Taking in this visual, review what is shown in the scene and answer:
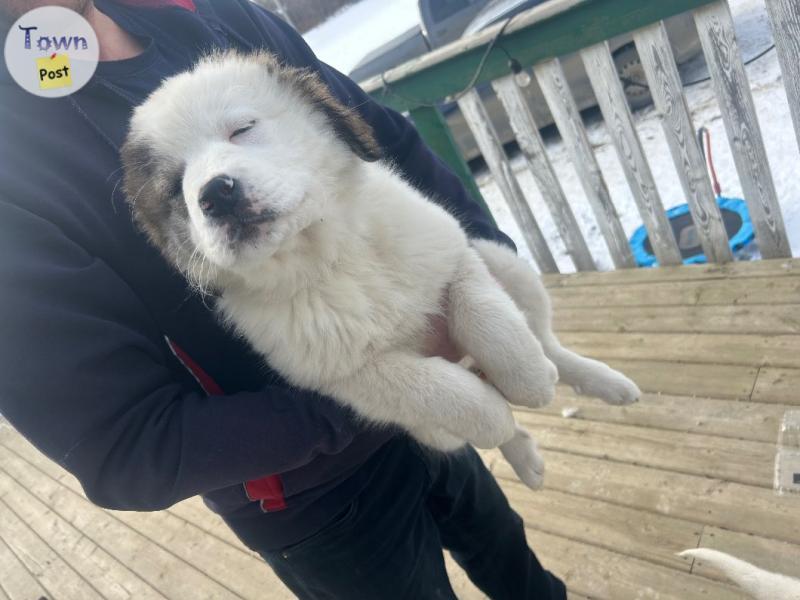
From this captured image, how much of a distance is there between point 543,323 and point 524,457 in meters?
0.45

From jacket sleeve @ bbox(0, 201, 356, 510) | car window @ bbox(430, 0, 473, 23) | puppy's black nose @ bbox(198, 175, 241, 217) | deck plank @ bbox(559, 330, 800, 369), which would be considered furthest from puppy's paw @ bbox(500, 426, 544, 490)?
car window @ bbox(430, 0, 473, 23)

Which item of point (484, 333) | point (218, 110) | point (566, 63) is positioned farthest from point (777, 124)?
point (218, 110)

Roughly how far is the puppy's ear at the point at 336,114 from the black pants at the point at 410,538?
2.43 ft

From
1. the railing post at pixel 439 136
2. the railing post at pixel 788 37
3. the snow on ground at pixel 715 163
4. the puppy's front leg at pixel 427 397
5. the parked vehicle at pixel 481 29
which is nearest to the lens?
the puppy's front leg at pixel 427 397

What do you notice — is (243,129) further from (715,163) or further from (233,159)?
(715,163)

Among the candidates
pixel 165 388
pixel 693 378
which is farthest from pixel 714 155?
pixel 165 388

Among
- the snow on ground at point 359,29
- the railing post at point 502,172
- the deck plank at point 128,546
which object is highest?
the railing post at point 502,172

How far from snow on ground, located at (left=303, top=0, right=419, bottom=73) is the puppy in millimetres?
13778

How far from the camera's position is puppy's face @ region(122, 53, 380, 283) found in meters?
1.21

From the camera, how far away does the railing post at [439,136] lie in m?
3.98

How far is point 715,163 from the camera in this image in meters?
4.73

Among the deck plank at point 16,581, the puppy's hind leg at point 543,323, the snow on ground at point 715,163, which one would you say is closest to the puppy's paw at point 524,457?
the puppy's hind leg at point 543,323

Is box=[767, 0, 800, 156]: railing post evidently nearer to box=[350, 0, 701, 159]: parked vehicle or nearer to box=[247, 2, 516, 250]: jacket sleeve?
box=[247, 2, 516, 250]: jacket sleeve

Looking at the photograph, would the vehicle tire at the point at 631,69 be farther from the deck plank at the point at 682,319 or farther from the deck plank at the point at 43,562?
the deck plank at the point at 43,562
